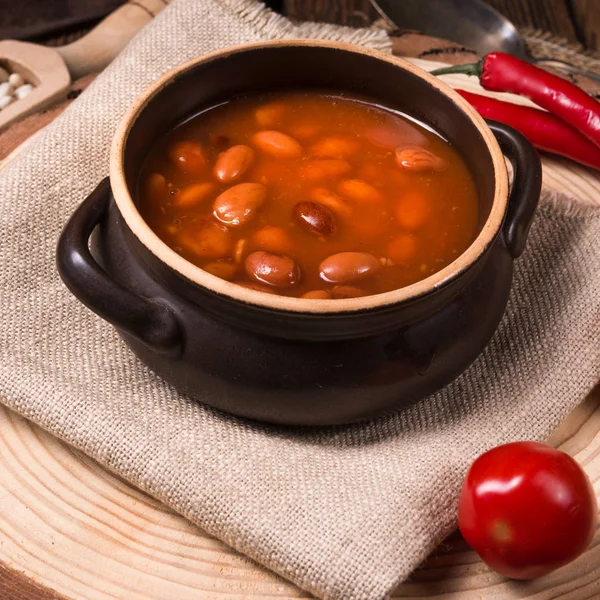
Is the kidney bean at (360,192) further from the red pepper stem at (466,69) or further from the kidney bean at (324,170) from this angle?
the red pepper stem at (466,69)

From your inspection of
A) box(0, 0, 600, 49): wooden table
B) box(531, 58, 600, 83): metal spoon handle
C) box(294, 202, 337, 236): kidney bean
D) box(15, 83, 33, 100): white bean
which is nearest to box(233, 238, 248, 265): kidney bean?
box(294, 202, 337, 236): kidney bean

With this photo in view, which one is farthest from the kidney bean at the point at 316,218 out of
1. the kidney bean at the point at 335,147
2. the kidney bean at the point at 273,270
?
the kidney bean at the point at 335,147

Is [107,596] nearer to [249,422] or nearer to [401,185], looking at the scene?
[249,422]

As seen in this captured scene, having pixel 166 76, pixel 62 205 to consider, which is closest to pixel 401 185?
pixel 166 76

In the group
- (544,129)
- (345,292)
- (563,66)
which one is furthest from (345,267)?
(563,66)

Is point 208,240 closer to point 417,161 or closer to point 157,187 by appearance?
point 157,187

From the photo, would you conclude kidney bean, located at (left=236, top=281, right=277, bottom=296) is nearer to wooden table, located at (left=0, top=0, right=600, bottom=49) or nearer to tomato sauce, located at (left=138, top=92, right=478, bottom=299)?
tomato sauce, located at (left=138, top=92, right=478, bottom=299)
